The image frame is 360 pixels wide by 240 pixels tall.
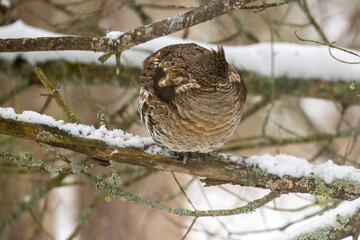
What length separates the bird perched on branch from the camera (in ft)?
9.39

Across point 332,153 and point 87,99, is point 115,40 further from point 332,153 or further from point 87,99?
point 332,153

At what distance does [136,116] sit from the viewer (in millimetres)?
4781

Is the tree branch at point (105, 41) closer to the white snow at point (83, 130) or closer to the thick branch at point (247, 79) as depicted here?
the white snow at point (83, 130)

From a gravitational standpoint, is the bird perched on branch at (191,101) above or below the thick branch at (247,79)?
below

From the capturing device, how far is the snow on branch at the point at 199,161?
2.58 metres

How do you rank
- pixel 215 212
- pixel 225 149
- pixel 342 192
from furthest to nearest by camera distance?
pixel 225 149, pixel 342 192, pixel 215 212

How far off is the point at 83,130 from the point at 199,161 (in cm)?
84

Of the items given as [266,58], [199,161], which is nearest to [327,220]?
[199,161]

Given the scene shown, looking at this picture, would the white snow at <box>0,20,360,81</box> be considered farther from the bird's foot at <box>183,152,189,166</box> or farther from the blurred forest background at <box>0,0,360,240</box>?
the bird's foot at <box>183,152,189,166</box>

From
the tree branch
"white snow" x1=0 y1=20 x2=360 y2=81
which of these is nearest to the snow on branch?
the tree branch

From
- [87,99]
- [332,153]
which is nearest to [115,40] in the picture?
[87,99]

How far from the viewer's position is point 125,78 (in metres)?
4.96

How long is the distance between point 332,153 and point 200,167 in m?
1.85

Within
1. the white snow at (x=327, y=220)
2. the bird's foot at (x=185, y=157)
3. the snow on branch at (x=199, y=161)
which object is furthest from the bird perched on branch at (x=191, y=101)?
the white snow at (x=327, y=220)
